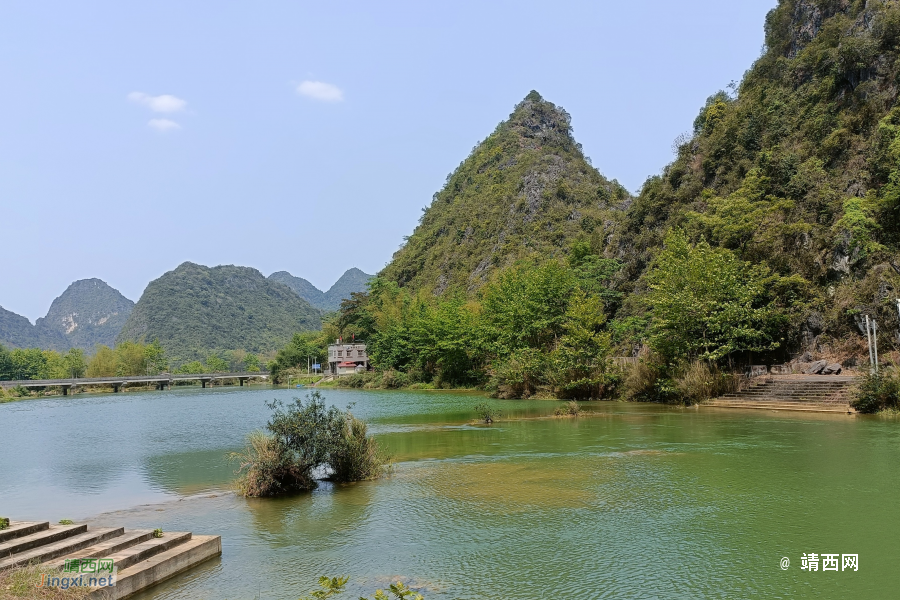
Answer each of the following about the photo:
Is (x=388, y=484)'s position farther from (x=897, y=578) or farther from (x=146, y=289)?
(x=146, y=289)

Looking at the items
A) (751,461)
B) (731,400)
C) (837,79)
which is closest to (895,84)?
(837,79)

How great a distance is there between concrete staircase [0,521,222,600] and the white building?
78990 millimetres

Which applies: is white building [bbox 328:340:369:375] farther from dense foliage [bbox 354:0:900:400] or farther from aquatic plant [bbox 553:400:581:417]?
aquatic plant [bbox 553:400:581:417]

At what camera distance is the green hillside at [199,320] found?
520 ft

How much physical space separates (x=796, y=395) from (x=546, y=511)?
2000 cm

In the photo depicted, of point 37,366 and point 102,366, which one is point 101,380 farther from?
point 37,366

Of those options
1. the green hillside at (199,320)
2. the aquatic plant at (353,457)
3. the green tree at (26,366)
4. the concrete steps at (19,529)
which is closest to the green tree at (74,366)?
the green tree at (26,366)

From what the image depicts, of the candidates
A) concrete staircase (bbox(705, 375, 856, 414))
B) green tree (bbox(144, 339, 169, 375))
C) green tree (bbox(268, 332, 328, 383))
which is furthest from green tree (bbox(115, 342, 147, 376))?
concrete staircase (bbox(705, 375, 856, 414))

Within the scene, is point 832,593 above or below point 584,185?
below

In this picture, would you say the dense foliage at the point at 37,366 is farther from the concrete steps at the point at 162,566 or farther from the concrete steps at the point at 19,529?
the concrete steps at the point at 162,566

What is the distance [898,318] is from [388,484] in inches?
924

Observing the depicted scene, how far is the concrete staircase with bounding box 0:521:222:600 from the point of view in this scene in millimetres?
6680

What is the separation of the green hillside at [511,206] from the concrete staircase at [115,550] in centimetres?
5708

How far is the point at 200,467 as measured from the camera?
16.5 meters
